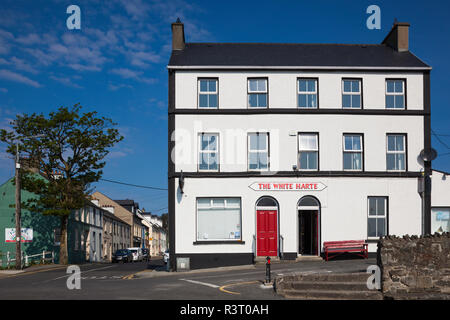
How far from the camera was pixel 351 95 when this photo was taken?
27.9 metres

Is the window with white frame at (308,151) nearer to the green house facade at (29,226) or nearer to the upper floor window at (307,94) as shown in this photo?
the upper floor window at (307,94)

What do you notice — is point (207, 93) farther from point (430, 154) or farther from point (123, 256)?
point (123, 256)

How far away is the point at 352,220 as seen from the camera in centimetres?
2705

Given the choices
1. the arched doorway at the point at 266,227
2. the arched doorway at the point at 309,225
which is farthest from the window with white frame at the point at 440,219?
the arched doorway at the point at 266,227

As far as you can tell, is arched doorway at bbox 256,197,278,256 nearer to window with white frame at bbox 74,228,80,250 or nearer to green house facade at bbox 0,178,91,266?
green house facade at bbox 0,178,91,266

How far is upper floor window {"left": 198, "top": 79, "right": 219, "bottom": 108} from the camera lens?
27500mm

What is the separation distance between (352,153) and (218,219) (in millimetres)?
8033

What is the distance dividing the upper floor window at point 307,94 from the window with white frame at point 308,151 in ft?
5.39

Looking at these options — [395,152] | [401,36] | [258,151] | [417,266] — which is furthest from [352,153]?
[417,266]

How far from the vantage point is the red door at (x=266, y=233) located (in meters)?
26.8

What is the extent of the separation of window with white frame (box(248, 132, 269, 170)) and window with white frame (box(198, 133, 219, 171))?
5.77ft
